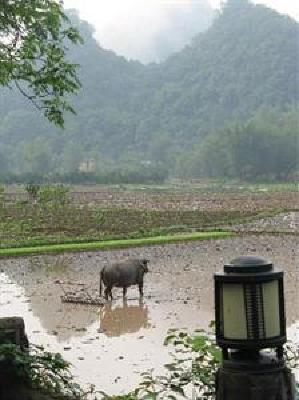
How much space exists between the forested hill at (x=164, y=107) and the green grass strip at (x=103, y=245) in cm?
6481

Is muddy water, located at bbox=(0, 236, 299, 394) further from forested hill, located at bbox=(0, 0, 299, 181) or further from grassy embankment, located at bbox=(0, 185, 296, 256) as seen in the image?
forested hill, located at bbox=(0, 0, 299, 181)

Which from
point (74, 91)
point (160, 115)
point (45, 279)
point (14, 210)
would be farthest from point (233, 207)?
point (160, 115)

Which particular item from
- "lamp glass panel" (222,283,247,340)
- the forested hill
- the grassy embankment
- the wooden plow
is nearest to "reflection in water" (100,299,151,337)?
the wooden plow

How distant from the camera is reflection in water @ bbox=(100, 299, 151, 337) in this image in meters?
9.88

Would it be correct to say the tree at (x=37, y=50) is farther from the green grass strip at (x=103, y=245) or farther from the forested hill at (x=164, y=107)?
the forested hill at (x=164, y=107)

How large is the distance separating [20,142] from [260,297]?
107m

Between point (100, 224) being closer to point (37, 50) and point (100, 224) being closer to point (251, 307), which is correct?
point (37, 50)

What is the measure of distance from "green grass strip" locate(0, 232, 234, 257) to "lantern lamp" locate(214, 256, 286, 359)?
18.0m

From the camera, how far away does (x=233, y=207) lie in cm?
3875

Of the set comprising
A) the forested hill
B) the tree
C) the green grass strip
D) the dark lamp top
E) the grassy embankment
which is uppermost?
the forested hill

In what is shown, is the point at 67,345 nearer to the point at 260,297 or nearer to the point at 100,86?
the point at 260,297

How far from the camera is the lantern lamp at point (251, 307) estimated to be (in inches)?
87.0

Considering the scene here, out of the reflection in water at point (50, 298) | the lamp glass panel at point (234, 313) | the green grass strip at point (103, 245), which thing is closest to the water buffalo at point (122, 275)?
the reflection in water at point (50, 298)

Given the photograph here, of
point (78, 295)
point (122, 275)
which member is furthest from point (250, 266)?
point (78, 295)
